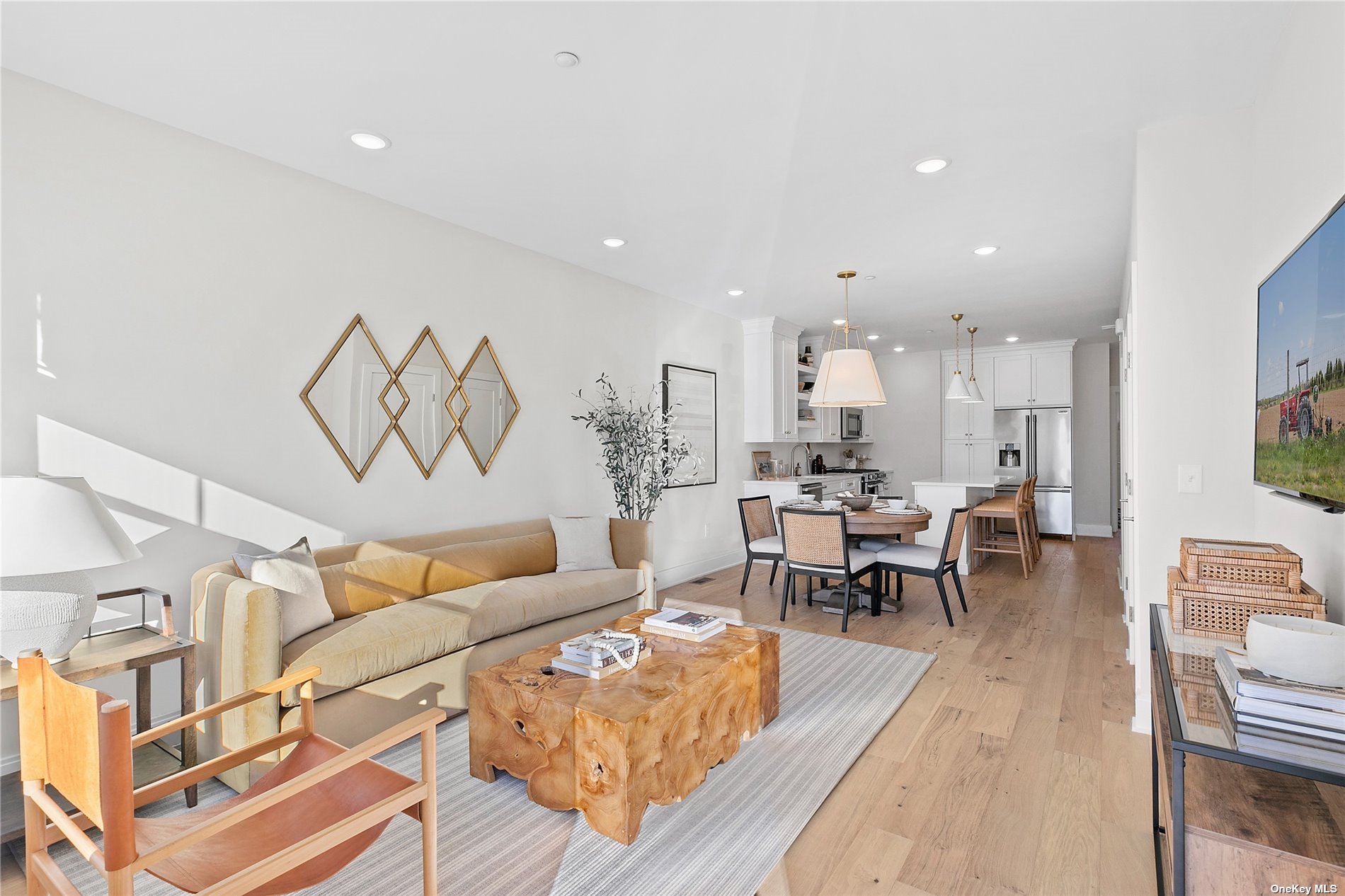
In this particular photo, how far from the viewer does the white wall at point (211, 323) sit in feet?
8.05

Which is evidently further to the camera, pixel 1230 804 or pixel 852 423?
pixel 852 423

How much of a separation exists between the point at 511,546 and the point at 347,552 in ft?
3.10

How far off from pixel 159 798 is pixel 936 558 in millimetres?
4219

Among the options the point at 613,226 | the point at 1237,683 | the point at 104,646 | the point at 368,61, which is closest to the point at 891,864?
the point at 1237,683

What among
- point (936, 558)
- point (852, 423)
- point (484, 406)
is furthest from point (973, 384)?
point (484, 406)

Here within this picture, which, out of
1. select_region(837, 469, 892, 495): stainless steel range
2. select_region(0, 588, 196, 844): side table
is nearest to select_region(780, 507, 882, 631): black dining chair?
select_region(0, 588, 196, 844): side table

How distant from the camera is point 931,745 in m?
2.73

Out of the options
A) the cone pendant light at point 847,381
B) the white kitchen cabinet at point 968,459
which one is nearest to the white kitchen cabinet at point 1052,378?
the white kitchen cabinet at point 968,459

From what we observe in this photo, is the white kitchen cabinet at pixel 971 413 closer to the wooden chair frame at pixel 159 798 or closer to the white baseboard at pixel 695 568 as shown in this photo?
the white baseboard at pixel 695 568

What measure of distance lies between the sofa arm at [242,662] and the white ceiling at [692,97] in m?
1.85

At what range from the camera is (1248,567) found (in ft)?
6.36

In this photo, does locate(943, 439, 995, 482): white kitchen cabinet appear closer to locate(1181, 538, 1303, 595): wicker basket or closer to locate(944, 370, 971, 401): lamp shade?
locate(944, 370, 971, 401): lamp shade

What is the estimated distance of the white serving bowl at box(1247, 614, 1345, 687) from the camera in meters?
1.33

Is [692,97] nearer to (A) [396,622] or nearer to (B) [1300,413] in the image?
(B) [1300,413]
